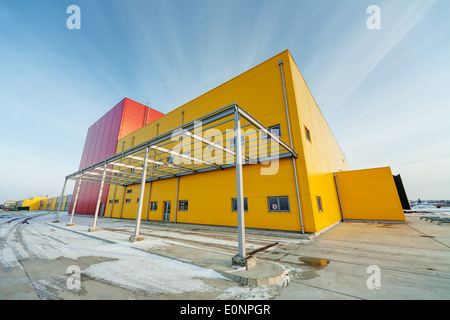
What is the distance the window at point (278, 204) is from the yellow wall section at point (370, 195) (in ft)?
32.1

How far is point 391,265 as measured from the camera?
4.12 meters

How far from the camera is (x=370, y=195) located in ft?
44.6

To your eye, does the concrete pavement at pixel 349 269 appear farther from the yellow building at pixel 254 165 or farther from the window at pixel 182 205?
the window at pixel 182 205

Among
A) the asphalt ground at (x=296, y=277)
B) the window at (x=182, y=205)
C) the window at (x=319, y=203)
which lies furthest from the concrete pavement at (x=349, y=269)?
the window at (x=182, y=205)

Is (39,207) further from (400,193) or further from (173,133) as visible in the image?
(400,193)

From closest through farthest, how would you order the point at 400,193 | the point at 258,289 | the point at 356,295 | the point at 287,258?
the point at 356,295
the point at 258,289
the point at 287,258
the point at 400,193

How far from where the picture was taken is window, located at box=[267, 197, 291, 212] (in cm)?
880

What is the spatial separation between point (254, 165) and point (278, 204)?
274 cm

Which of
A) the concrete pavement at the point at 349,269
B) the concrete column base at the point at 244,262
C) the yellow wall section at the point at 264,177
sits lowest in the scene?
the concrete pavement at the point at 349,269

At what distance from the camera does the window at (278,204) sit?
8797 mm

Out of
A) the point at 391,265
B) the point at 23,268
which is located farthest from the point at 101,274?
the point at 391,265

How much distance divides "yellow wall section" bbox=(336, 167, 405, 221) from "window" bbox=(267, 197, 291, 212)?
9.79 meters

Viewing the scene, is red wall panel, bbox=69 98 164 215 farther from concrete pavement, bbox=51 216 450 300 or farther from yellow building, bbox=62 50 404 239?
concrete pavement, bbox=51 216 450 300
